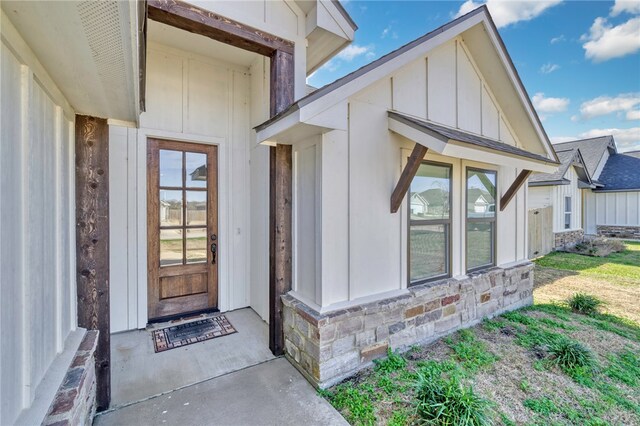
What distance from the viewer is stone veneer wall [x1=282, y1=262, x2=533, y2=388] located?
107 inches

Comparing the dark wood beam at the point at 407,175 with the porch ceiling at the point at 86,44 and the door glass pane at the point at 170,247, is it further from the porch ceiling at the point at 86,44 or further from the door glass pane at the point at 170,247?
the door glass pane at the point at 170,247

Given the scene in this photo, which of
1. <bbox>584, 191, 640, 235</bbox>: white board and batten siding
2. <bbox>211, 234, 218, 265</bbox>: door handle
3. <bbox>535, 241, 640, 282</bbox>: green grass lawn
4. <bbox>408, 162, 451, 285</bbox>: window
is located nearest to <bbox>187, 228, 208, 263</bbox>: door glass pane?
<bbox>211, 234, 218, 265</bbox>: door handle

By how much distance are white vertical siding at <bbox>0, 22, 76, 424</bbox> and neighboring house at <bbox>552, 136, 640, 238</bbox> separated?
17821 mm

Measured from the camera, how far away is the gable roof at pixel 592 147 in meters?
15.2

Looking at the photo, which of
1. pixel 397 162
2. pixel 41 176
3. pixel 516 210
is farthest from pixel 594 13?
pixel 41 176

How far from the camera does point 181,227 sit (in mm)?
4184

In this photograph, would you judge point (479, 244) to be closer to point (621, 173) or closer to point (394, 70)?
point (394, 70)

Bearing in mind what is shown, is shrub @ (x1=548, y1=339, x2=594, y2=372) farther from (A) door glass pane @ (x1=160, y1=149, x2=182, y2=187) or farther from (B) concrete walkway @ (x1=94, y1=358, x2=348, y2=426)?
(A) door glass pane @ (x1=160, y1=149, x2=182, y2=187)

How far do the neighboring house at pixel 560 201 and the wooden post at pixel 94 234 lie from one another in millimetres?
11615

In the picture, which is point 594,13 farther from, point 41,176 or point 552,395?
point 41,176

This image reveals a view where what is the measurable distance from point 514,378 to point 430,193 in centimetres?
226

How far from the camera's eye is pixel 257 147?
4.29m

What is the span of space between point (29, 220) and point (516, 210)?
6254mm

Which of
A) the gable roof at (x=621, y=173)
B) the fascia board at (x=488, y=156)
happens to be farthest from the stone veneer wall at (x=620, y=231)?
the fascia board at (x=488, y=156)
